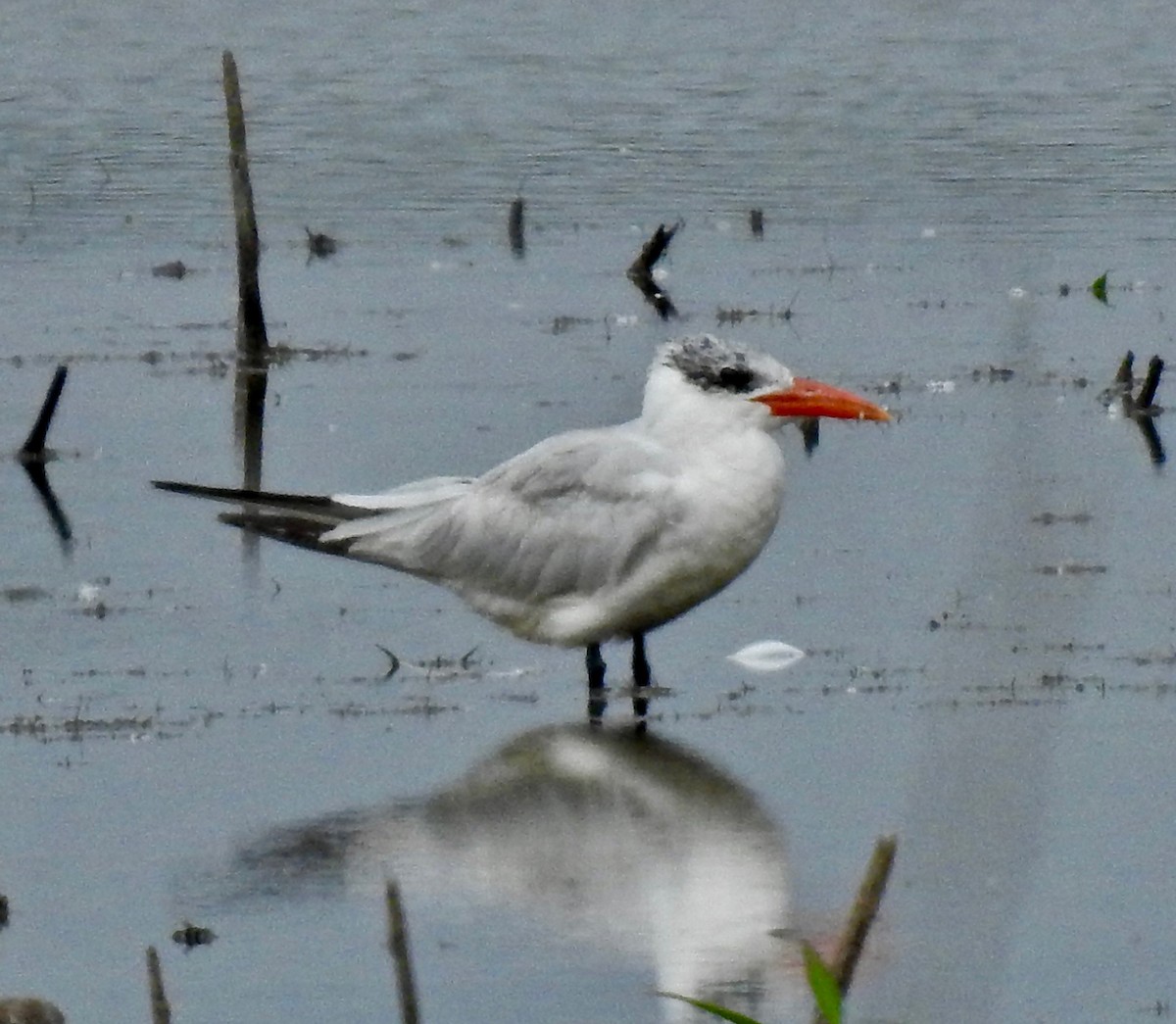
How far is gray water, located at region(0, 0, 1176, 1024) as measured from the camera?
261 inches

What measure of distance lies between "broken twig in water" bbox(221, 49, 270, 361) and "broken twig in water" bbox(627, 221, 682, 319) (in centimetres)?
291

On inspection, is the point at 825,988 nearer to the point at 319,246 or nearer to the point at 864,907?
the point at 864,907

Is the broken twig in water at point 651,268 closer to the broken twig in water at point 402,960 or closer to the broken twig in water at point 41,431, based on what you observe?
the broken twig in water at point 41,431

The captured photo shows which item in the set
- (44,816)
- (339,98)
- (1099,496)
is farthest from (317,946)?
(339,98)

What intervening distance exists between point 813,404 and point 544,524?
0.92 m

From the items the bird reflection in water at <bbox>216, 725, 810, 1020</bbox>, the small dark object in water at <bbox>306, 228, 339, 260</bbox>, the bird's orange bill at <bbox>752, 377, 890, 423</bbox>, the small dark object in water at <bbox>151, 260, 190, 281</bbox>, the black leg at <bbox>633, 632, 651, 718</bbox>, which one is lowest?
the bird reflection in water at <bbox>216, 725, 810, 1020</bbox>

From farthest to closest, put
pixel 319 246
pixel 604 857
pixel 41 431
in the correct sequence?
pixel 319 246, pixel 41 431, pixel 604 857

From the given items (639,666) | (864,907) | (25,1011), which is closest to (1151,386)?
(639,666)

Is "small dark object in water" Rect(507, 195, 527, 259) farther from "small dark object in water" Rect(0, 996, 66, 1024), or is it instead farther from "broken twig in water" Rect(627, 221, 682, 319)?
"small dark object in water" Rect(0, 996, 66, 1024)

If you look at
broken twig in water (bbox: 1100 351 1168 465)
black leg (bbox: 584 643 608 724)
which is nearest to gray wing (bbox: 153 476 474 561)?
black leg (bbox: 584 643 608 724)

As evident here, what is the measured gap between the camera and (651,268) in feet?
60.4

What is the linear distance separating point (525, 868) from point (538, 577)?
1.79 meters

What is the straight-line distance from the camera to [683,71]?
3216cm

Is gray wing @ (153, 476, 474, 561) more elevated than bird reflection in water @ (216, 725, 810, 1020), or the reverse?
gray wing @ (153, 476, 474, 561)
